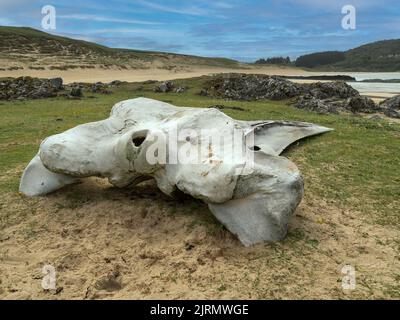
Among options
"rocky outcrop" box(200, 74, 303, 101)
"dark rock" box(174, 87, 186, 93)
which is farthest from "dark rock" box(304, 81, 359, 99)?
"dark rock" box(174, 87, 186, 93)

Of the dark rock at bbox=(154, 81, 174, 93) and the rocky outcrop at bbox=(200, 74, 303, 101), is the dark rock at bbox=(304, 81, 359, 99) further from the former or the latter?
the dark rock at bbox=(154, 81, 174, 93)

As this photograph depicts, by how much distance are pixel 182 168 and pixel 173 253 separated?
1111 mm

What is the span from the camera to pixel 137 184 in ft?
25.9

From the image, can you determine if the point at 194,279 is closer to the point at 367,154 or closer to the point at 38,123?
the point at 367,154

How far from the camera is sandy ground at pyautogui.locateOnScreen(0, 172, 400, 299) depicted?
5052 mm

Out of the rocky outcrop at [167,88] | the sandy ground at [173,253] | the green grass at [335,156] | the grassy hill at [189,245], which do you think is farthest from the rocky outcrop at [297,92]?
the sandy ground at [173,253]

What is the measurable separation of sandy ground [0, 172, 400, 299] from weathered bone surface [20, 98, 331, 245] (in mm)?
327

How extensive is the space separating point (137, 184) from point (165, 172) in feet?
4.78

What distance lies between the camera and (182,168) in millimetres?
6230

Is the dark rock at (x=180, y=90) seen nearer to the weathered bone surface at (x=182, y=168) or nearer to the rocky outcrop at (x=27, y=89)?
the rocky outcrop at (x=27, y=89)

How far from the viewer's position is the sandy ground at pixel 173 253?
5.05 metres

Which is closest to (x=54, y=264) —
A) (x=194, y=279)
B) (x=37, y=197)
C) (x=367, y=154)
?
(x=194, y=279)

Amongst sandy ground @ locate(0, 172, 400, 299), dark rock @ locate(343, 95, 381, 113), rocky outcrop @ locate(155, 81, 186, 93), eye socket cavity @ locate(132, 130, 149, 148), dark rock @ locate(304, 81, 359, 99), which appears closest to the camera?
sandy ground @ locate(0, 172, 400, 299)

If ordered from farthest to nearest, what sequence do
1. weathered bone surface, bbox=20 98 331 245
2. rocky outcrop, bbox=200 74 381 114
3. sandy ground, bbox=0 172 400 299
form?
rocky outcrop, bbox=200 74 381 114 → weathered bone surface, bbox=20 98 331 245 → sandy ground, bbox=0 172 400 299
